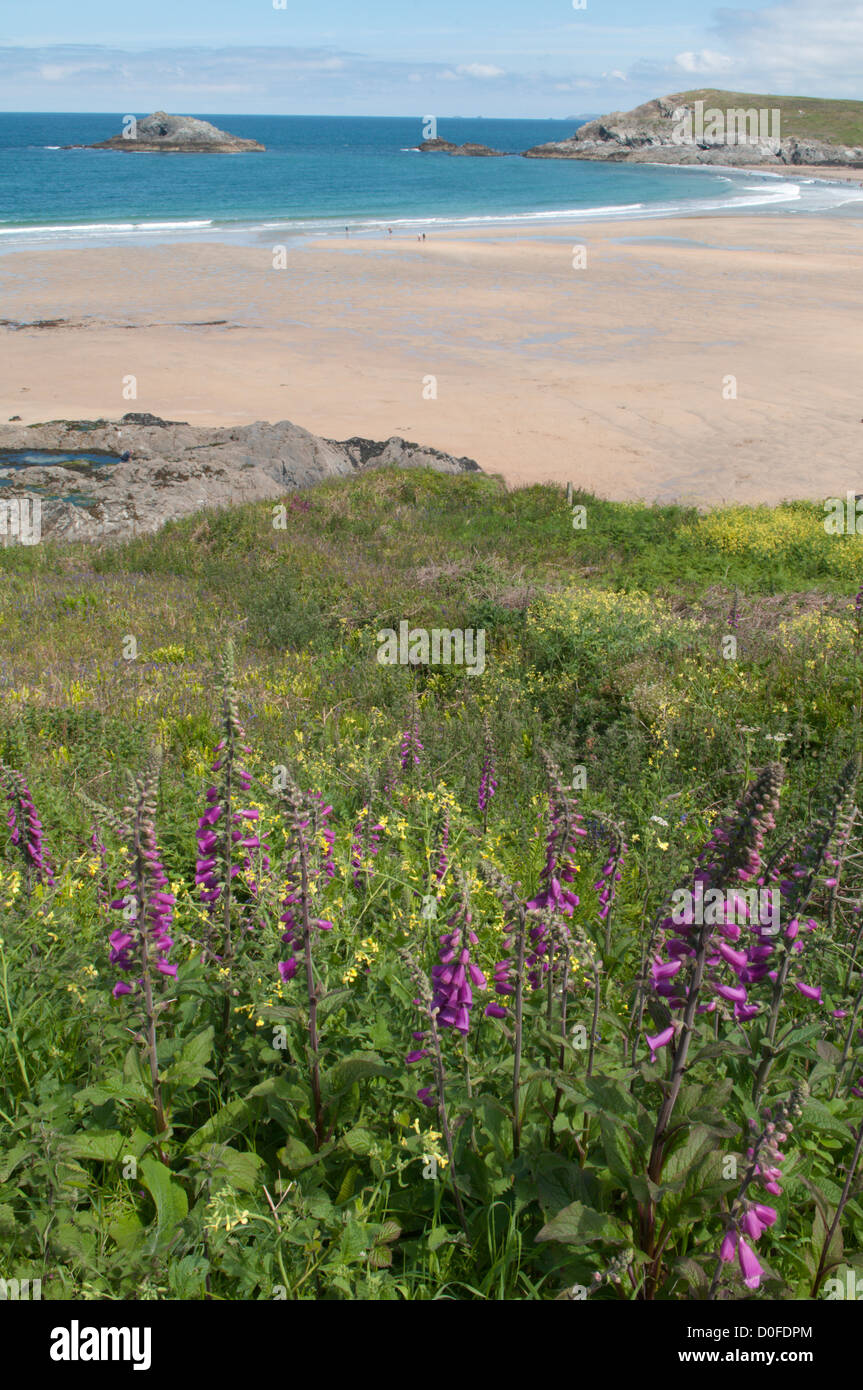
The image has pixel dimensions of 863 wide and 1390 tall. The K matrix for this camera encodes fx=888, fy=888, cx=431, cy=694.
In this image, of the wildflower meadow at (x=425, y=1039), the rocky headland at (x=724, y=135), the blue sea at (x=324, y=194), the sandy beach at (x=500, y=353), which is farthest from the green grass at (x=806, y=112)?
the wildflower meadow at (x=425, y=1039)

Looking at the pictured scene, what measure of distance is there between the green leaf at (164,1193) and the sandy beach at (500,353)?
1591 cm

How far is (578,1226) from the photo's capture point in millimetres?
2412

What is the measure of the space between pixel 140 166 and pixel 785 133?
110 m

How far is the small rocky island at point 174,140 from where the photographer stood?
142 meters

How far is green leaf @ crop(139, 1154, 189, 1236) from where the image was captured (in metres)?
2.74

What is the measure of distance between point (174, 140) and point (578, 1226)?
183 m

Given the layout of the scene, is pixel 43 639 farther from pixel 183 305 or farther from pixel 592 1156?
pixel 183 305

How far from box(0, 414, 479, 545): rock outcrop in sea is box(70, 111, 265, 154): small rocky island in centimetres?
14278

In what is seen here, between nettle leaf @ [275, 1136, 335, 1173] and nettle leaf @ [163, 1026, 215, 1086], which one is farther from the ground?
nettle leaf @ [163, 1026, 215, 1086]

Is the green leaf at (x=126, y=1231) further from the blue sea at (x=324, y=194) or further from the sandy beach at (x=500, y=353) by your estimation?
the blue sea at (x=324, y=194)

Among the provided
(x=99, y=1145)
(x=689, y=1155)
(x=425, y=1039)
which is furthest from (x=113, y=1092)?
(x=689, y=1155)

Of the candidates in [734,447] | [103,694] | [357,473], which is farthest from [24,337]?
[103,694]

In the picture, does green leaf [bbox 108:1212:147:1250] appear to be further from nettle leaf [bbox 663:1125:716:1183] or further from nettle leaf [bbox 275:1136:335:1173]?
nettle leaf [bbox 663:1125:716:1183]

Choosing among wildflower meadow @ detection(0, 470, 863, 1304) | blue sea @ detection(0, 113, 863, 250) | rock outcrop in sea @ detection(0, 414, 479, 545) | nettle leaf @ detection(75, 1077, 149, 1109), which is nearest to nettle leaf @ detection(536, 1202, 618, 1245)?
wildflower meadow @ detection(0, 470, 863, 1304)
